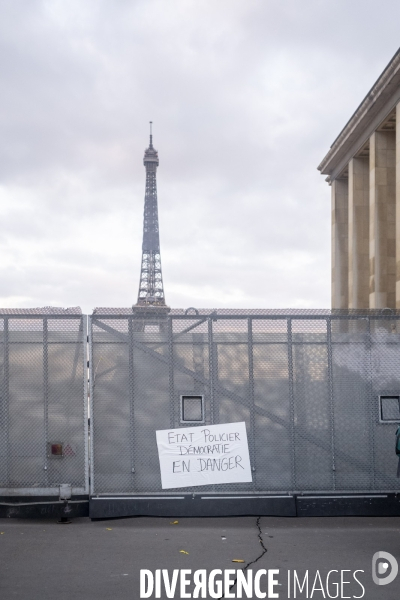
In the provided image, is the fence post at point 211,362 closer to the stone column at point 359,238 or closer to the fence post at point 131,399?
the fence post at point 131,399

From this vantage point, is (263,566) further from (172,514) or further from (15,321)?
(15,321)

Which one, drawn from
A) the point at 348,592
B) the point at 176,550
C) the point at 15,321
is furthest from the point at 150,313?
the point at 348,592

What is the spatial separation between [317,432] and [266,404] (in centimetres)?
90

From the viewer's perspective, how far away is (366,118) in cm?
2916

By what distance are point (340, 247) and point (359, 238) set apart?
11.9 feet

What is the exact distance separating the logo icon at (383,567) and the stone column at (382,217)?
66.9 ft

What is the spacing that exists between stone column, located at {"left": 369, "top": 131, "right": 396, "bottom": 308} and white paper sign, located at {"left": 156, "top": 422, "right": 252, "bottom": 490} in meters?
18.2

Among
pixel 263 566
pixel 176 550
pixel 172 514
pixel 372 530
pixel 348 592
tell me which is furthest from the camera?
pixel 172 514

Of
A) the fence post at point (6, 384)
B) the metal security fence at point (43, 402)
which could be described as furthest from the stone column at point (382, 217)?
the fence post at point (6, 384)

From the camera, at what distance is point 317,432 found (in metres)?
11.5

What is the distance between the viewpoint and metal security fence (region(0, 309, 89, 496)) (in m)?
11.2

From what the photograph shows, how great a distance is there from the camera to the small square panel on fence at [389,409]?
37.8ft

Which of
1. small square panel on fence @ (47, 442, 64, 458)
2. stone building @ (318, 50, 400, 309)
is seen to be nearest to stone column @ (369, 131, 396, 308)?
stone building @ (318, 50, 400, 309)

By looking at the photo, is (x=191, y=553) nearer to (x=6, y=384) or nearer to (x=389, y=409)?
(x=6, y=384)
